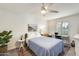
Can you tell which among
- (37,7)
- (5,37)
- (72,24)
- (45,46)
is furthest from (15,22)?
(72,24)

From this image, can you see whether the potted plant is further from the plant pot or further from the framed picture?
the framed picture

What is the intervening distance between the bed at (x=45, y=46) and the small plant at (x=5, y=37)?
315 millimetres

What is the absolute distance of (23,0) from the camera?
130 cm

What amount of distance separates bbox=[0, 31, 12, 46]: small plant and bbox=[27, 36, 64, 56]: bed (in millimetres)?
315

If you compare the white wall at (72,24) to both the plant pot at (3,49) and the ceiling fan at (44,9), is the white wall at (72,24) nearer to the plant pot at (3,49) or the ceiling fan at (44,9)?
the ceiling fan at (44,9)

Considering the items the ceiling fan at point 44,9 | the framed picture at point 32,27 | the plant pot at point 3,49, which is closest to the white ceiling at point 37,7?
the ceiling fan at point 44,9

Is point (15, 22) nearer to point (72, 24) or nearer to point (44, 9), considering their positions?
point (44, 9)

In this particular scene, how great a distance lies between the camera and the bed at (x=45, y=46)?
1.30m

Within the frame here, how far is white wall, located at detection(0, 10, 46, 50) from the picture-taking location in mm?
1348

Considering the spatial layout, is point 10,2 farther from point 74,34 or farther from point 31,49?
point 74,34

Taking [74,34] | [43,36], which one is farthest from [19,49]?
[74,34]

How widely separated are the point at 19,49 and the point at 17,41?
4.8 inches

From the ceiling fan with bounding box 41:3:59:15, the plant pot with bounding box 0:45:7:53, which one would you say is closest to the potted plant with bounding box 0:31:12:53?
the plant pot with bounding box 0:45:7:53

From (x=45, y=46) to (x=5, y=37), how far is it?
59 cm
